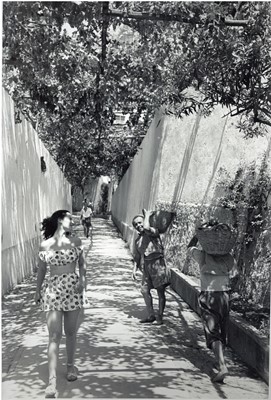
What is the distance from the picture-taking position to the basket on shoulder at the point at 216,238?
573 cm

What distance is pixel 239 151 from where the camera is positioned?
873cm

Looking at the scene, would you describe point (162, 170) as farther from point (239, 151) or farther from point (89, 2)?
point (89, 2)

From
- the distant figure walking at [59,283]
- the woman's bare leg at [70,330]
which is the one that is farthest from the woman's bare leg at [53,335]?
the woman's bare leg at [70,330]

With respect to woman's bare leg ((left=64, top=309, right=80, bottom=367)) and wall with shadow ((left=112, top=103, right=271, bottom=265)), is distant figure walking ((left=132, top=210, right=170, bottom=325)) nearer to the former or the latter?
wall with shadow ((left=112, top=103, right=271, bottom=265))

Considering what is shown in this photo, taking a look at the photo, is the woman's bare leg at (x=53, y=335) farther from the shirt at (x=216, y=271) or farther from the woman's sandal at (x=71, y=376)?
the shirt at (x=216, y=271)

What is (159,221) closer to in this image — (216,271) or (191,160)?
(191,160)

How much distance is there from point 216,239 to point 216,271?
1.06 feet

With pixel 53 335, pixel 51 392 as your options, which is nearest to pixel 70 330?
pixel 53 335

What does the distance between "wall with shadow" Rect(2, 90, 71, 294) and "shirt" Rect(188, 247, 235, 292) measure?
6.70ft

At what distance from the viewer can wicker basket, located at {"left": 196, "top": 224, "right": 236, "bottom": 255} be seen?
18.8 feet

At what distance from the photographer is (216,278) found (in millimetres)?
5855

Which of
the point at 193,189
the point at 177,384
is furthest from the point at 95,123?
the point at 177,384

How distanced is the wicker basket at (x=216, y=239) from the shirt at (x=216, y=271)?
0.30 feet

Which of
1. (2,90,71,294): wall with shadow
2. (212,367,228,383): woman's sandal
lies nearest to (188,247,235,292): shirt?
(212,367,228,383): woman's sandal
